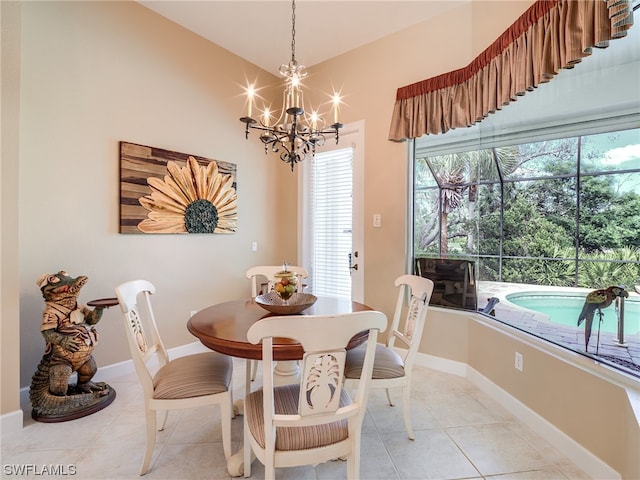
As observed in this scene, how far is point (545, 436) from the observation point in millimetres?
1898

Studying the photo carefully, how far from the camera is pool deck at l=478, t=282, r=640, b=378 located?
1.62 meters

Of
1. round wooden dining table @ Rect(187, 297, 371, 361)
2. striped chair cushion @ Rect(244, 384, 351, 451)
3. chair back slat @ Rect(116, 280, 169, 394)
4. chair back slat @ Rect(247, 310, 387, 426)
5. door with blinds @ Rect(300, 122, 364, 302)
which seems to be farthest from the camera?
door with blinds @ Rect(300, 122, 364, 302)

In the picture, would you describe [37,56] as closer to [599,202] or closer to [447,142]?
[447,142]

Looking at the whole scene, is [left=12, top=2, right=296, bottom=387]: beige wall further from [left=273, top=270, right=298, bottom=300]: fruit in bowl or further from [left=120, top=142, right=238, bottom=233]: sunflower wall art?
[left=273, top=270, right=298, bottom=300]: fruit in bowl

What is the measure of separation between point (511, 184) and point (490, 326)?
1113mm

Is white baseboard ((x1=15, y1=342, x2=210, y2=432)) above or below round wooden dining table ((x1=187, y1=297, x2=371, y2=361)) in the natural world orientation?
below

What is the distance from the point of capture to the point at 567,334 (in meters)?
1.93

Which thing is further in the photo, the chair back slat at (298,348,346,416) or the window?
the window

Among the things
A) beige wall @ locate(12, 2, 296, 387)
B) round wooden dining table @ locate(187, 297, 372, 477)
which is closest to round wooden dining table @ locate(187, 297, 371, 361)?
round wooden dining table @ locate(187, 297, 372, 477)

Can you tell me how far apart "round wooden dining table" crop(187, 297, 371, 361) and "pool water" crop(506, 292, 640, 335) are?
123 cm

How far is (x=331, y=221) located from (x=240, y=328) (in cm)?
213

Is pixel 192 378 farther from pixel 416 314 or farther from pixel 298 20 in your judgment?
pixel 298 20

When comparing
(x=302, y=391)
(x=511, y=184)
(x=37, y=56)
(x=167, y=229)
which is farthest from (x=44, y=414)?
(x=511, y=184)

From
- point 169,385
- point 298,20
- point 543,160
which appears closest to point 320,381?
point 169,385
